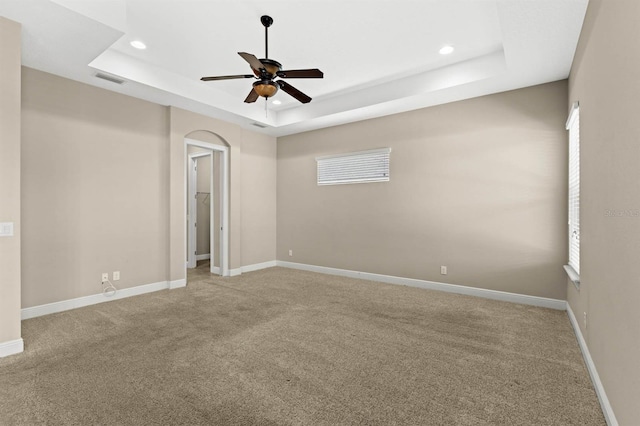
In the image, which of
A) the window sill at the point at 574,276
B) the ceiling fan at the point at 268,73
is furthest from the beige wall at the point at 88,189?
the window sill at the point at 574,276

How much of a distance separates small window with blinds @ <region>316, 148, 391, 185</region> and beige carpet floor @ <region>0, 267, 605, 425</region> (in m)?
2.41

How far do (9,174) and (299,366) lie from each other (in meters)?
2.97

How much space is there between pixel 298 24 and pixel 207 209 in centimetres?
549

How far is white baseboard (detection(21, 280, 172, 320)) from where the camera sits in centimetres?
358

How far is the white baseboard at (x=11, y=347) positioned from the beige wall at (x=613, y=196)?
426 cm

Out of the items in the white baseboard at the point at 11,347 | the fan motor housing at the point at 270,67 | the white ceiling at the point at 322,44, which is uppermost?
the white ceiling at the point at 322,44

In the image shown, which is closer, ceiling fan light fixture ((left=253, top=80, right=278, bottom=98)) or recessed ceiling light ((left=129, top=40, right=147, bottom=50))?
ceiling fan light fixture ((left=253, top=80, right=278, bottom=98))

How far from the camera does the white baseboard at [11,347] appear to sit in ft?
8.54

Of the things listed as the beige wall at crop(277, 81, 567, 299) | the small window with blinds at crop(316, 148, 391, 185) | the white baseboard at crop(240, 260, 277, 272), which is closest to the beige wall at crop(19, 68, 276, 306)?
the white baseboard at crop(240, 260, 277, 272)

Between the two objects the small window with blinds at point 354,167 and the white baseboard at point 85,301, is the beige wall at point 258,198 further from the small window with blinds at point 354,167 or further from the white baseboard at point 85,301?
the white baseboard at point 85,301

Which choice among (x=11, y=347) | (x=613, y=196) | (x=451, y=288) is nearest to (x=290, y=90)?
(x=613, y=196)

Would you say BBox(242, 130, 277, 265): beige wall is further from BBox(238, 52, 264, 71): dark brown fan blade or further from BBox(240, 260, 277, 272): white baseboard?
BBox(238, 52, 264, 71): dark brown fan blade

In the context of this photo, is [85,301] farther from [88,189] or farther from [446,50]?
[446,50]

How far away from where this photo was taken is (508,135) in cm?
421
